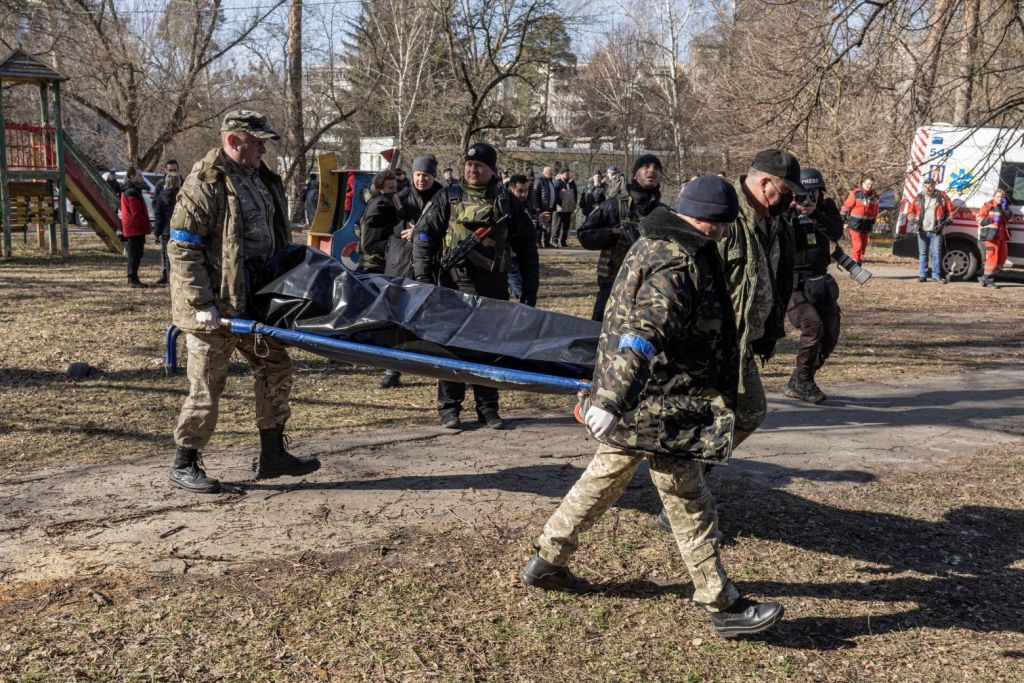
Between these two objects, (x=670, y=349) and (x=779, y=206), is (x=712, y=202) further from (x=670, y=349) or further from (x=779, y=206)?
(x=779, y=206)

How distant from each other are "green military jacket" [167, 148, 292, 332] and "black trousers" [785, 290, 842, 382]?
15.7 feet

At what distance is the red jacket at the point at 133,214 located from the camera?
14.1 metres

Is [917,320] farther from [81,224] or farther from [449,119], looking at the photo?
[81,224]

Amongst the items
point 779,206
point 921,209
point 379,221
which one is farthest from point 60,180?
point 779,206

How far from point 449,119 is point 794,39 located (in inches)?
826

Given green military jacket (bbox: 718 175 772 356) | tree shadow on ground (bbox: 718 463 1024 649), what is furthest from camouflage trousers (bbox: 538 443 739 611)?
green military jacket (bbox: 718 175 772 356)

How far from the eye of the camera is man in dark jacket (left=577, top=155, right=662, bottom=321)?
7668 mm

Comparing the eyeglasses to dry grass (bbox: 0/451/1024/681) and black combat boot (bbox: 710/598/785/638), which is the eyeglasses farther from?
black combat boot (bbox: 710/598/785/638)

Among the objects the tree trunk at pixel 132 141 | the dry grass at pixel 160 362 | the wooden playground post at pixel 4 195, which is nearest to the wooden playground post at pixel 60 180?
the wooden playground post at pixel 4 195

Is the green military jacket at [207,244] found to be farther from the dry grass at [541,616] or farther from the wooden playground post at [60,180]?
the wooden playground post at [60,180]

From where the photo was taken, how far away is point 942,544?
509cm

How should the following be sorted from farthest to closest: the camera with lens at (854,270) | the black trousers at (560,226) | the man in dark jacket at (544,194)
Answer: the black trousers at (560,226) → the man in dark jacket at (544,194) → the camera with lens at (854,270)

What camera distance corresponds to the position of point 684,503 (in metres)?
3.88

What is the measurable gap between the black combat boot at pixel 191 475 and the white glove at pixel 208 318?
2.40 feet
